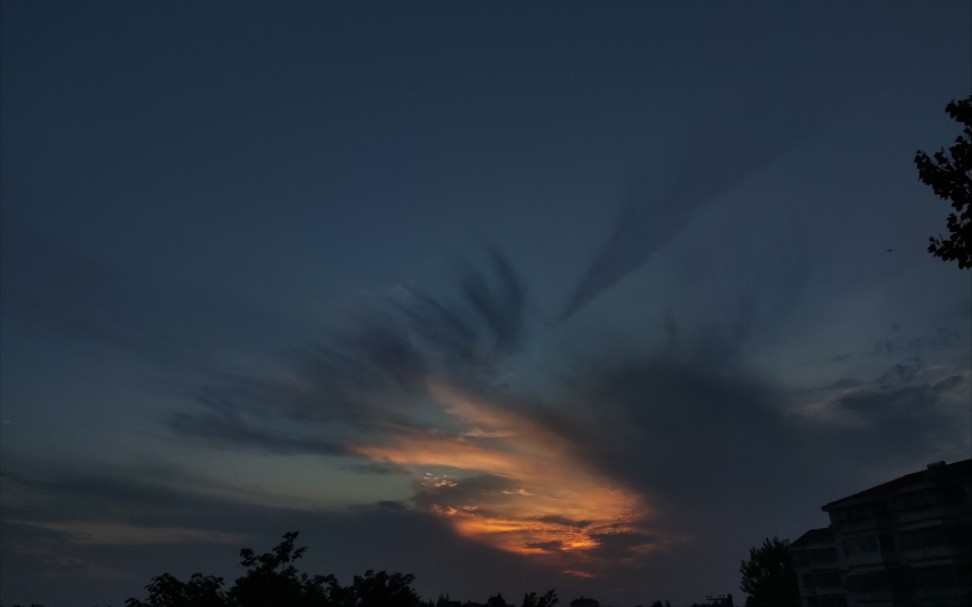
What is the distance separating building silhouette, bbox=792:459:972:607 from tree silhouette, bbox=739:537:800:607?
20015mm

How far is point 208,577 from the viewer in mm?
47625

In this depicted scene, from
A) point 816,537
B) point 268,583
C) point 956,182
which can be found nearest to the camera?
point 956,182

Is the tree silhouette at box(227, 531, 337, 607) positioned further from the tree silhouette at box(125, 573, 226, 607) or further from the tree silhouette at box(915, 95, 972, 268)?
the tree silhouette at box(915, 95, 972, 268)

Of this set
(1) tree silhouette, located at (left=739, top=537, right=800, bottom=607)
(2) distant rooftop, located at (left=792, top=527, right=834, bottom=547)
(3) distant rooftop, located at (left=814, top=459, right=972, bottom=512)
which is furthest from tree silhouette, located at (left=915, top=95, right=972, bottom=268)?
(1) tree silhouette, located at (left=739, top=537, right=800, bottom=607)

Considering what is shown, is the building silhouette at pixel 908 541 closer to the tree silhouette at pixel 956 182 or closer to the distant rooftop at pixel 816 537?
the distant rooftop at pixel 816 537

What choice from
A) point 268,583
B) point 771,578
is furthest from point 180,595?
point 771,578

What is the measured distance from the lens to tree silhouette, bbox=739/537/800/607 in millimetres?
87938

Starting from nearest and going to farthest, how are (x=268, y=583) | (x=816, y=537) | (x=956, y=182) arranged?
(x=956, y=182) → (x=268, y=583) → (x=816, y=537)

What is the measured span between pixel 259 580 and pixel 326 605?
1188cm

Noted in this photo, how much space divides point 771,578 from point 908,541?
3970 centimetres

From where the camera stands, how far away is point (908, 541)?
184ft

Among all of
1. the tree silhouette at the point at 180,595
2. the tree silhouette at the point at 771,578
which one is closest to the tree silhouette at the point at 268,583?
the tree silhouette at the point at 180,595

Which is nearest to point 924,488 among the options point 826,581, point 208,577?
point 826,581

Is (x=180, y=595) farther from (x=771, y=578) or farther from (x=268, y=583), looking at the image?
(x=771, y=578)
